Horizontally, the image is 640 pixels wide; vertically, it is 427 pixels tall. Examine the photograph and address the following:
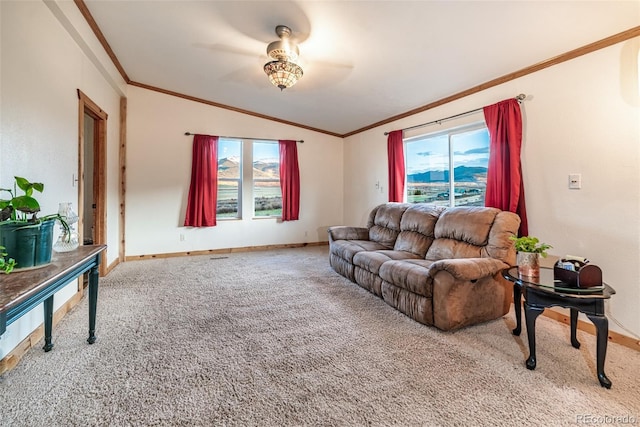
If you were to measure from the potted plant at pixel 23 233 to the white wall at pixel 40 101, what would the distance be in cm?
59

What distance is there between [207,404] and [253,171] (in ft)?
14.9

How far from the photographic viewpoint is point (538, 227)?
270 centimetres

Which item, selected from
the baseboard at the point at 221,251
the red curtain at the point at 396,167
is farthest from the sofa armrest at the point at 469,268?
the baseboard at the point at 221,251

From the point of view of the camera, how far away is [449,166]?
378 cm

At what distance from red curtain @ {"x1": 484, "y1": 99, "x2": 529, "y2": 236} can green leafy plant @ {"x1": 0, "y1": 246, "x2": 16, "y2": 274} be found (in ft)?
12.2

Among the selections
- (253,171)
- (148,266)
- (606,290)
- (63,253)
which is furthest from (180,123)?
(606,290)

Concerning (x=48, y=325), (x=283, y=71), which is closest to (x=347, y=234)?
(x=283, y=71)

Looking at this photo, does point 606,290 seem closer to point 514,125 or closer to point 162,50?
point 514,125

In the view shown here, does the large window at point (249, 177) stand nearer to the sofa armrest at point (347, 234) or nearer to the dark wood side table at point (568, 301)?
the sofa armrest at point (347, 234)

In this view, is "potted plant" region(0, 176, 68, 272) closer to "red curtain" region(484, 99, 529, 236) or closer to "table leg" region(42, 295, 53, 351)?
"table leg" region(42, 295, 53, 351)

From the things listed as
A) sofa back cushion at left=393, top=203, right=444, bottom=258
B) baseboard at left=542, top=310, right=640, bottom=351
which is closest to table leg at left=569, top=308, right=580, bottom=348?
baseboard at left=542, top=310, right=640, bottom=351

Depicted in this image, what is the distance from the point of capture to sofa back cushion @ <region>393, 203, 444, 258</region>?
3256 millimetres

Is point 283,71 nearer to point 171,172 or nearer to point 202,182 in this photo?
point 202,182

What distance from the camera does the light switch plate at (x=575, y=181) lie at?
7.86 ft
